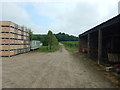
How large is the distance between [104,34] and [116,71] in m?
11.4

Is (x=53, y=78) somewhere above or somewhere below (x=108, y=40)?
below

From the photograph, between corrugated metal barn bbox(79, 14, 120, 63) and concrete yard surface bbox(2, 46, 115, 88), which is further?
corrugated metal barn bbox(79, 14, 120, 63)

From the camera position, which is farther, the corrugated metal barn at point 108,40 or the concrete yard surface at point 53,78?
the corrugated metal barn at point 108,40

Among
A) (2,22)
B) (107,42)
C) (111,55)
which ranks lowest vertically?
(111,55)

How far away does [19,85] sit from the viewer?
610 centimetres

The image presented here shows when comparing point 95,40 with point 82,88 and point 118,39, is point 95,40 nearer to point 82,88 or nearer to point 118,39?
point 118,39

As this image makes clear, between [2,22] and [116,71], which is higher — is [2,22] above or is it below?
above

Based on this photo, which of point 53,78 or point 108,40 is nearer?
point 53,78

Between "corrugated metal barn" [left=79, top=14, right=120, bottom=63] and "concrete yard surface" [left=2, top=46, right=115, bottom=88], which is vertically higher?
"corrugated metal barn" [left=79, top=14, right=120, bottom=63]

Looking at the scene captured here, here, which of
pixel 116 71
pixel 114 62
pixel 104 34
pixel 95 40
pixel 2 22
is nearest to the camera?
pixel 116 71

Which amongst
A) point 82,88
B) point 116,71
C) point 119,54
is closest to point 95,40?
point 119,54

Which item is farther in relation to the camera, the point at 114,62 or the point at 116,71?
the point at 114,62

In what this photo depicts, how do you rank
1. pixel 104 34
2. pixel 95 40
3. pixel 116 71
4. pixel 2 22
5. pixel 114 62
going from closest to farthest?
pixel 116 71 < pixel 114 62 < pixel 2 22 < pixel 104 34 < pixel 95 40

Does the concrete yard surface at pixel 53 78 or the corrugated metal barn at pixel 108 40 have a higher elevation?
the corrugated metal barn at pixel 108 40
